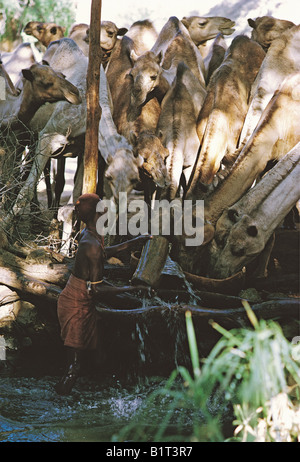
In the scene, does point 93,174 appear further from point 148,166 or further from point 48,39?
point 48,39

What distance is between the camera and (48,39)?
13211 mm

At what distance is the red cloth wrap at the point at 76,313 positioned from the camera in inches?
207

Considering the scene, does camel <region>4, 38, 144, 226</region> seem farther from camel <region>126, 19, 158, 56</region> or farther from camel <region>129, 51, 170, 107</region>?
camel <region>126, 19, 158, 56</region>

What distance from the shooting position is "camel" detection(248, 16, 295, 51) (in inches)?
415

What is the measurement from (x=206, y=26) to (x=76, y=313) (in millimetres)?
9156

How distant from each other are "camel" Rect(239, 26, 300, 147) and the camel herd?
0.05 ft

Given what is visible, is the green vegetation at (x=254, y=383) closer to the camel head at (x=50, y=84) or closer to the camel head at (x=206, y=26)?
the camel head at (x=50, y=84)

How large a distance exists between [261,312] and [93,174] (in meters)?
2.51

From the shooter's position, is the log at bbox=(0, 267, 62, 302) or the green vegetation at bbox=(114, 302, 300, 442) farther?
the log at bbox=(0, 267, 62, 302)

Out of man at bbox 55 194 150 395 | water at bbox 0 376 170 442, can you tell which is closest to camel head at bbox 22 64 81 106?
man at bbox 55 194 150 395

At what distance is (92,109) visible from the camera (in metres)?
7.22

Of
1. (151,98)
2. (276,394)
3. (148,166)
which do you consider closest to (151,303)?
(148,166)

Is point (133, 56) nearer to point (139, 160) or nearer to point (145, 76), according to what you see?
point (145, 76)

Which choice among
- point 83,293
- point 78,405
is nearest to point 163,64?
point 83,293
